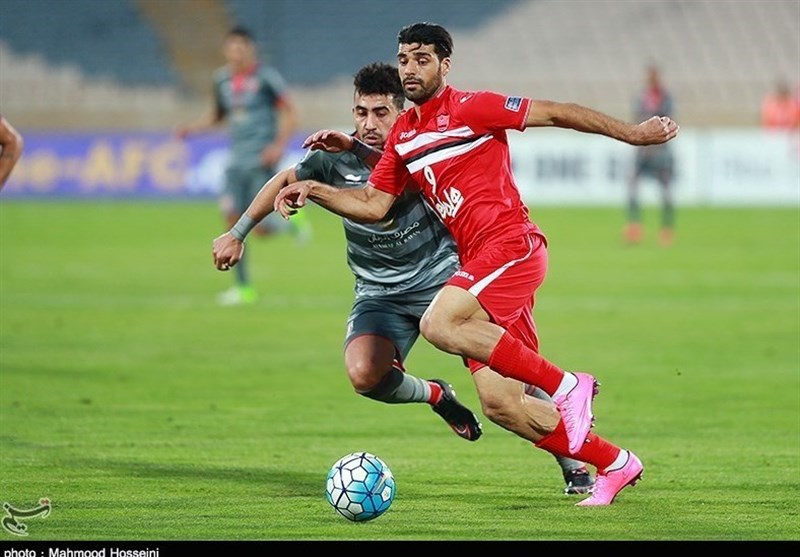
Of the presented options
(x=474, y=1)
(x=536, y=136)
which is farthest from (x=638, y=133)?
(x=474, y=1)

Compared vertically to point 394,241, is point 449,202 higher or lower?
higher

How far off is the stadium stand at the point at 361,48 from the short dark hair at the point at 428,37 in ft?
90.2

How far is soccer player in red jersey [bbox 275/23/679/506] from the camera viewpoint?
6301 mm

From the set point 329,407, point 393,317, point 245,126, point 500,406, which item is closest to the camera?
point 500,406

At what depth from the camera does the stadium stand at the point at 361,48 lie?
3475 centimetres

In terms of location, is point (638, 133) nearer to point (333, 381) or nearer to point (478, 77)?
point (333, 381)

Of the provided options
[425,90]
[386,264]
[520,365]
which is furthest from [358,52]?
[520,365]

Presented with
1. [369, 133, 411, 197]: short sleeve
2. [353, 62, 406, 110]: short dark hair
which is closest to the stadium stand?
[353, 62, 406, 110]: short dark hair

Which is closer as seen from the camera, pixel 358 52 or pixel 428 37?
pixel 428 37

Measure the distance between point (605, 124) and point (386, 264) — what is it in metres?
1.90

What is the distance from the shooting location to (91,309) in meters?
15.0

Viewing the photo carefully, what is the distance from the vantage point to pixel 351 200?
6859 mm

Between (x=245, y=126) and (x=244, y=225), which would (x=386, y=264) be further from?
(x=245, y=126)

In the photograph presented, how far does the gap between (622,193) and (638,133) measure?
74.6 feet
